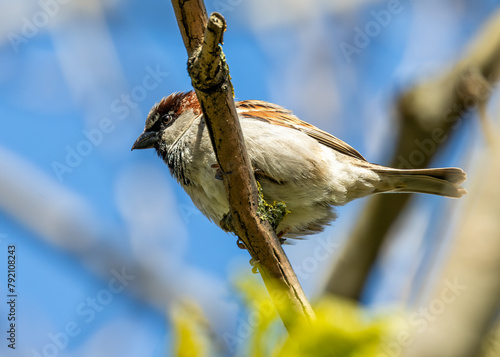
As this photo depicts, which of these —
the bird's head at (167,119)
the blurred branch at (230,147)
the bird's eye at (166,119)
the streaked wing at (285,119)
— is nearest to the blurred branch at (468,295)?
the blurred branch at (230,147)

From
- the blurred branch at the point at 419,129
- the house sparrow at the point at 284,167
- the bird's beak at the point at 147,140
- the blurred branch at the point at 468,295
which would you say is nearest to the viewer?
the blurred branch at the point at 468,295

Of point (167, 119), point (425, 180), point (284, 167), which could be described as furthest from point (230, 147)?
point (425, 180)

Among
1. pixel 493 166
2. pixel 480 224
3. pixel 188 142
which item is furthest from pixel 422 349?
pixel 188 142

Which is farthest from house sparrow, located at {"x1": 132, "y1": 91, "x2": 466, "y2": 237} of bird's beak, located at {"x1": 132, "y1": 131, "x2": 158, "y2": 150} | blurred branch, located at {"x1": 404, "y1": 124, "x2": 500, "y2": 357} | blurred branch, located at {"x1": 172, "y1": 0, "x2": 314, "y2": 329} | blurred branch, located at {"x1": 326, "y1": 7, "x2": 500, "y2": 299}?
blurred branch, located at {"x1": 404, "y1": 124, "x2": 500, "y2": 357}

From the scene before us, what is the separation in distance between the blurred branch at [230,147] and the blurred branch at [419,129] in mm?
1865

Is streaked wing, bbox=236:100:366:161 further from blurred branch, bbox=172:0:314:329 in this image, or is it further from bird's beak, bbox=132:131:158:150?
blurred branch, bbox=172:0:314:329

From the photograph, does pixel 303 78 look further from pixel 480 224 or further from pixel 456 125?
pixel 480 224

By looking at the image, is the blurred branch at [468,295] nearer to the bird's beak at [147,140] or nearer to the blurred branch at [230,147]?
the blurred branch at [230,147]

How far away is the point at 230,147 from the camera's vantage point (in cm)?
285

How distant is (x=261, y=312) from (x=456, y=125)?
164 inches

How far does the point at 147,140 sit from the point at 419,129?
2.44 metres

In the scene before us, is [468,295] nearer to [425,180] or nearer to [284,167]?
[284,167]

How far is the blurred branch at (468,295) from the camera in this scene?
283 cm

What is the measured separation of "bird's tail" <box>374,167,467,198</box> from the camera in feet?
15.6
